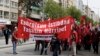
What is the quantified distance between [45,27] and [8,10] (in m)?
56.7

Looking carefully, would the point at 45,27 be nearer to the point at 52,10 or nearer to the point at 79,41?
the point at 79,41

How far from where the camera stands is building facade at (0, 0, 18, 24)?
7556cm

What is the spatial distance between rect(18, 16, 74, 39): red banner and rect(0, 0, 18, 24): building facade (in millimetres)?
50959

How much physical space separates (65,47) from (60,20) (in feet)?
21.3

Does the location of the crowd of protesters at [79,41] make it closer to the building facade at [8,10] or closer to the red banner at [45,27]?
the red banner at [45,27]

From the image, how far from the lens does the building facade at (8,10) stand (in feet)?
248

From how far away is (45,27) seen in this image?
23109 millimetres

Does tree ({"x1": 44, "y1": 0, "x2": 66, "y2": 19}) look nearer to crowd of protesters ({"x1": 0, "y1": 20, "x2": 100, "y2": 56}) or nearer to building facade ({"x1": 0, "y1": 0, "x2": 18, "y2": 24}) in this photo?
building facade ({"x1": 0, "y1": 0, "x2": 18, "y2": 24})

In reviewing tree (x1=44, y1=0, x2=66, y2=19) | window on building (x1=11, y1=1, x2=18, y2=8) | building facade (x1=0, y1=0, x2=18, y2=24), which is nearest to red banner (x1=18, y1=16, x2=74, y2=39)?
building facade (x1=0, y1=0, x2=18, y2=24)

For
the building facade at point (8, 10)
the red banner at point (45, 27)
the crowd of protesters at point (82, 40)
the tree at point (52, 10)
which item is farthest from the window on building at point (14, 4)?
the red banner at point (45, 27)

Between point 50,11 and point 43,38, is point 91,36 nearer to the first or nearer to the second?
point 43,38

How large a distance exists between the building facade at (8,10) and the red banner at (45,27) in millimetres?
50959

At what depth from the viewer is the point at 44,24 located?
918 inches

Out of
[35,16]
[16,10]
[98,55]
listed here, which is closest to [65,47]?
[98,55]
